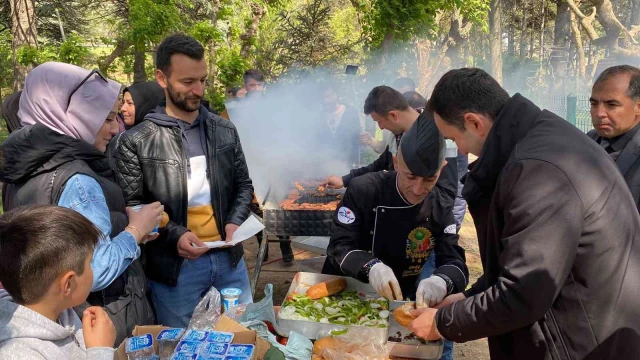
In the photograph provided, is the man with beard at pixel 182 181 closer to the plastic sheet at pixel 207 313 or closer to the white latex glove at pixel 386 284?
the plastic sheet at pixel 207 313

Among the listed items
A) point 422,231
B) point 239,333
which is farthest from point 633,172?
point 239,333

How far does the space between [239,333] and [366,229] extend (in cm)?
119

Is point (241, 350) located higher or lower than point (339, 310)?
higher

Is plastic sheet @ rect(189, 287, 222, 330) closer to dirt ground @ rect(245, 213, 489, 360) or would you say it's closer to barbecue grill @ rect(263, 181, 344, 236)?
barbecue grill @ rect(263, 181, 344, 236)

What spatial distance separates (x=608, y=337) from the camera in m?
1.62

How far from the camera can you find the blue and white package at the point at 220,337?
1607mm

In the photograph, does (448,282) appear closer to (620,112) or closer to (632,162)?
(632,162)

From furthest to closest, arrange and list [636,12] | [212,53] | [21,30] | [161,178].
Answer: [636,12]
[212,53]
[21,30]
[161,178]

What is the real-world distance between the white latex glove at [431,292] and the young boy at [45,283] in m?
1.30

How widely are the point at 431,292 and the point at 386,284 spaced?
214 millimetres

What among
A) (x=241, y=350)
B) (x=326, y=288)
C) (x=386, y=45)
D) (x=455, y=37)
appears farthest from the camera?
(x=455, y=37)

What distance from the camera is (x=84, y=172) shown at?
1.91 m

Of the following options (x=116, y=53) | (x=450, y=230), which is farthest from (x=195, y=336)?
(x=116, y=53)

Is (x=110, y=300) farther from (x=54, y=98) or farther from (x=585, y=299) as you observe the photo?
(x=585, y=299)
